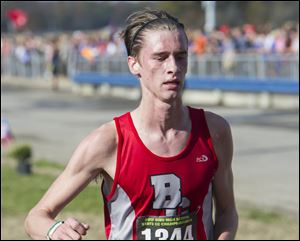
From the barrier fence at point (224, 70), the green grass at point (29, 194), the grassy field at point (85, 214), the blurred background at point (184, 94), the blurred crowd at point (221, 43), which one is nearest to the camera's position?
the grassy field at point (85, 214)

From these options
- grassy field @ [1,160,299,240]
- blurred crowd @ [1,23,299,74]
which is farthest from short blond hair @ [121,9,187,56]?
blurred crowd @ [1,23,299,74]

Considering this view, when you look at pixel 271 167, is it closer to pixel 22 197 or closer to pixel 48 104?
pixel 22 197

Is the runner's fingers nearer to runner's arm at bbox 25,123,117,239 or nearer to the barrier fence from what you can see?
runner's arm at bbox 25,123,117,239

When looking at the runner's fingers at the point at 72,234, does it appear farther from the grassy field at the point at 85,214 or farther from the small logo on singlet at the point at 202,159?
the grassy field at the point at 85,214

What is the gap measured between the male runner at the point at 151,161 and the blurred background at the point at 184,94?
736 mm

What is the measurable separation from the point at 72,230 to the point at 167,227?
523 mm

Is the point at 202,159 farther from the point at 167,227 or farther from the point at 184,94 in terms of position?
the point at 184,94

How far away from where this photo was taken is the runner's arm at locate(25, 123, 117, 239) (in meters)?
3.92

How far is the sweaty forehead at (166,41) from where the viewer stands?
12.4 ft

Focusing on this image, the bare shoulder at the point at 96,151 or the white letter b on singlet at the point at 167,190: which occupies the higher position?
the bare shoulder at the point at 96,151

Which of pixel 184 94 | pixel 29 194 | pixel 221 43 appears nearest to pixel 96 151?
pixel 29 194

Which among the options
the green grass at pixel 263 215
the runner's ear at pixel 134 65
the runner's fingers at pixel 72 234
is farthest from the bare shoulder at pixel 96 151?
the green grass at pixel 263 215

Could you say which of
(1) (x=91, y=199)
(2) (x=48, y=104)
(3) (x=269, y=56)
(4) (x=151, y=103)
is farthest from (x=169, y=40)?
(2) (x=48, y=104)

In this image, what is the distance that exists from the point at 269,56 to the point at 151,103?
18979 mm
